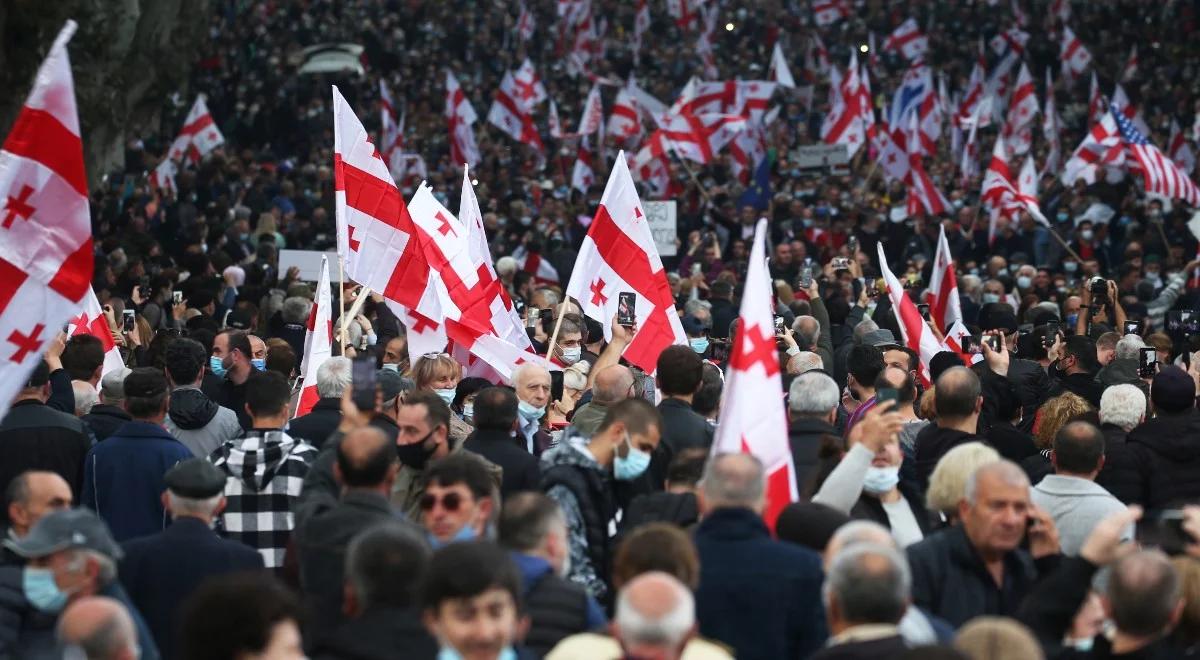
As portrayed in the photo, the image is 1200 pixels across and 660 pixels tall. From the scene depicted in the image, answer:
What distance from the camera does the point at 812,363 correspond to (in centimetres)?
1049

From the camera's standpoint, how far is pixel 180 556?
6.85 meters

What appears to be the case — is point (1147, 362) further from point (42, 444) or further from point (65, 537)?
point (65, 537)

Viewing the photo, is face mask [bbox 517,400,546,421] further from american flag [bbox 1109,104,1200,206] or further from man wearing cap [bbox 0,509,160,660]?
american flag [bbox 1109,104,1200,206]

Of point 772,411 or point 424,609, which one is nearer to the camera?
point 424,609

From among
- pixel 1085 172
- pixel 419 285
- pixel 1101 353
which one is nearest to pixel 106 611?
pixel 419 285

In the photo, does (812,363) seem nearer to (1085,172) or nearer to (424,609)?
(424,609)

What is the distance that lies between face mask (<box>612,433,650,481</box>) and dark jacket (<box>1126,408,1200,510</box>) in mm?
2640

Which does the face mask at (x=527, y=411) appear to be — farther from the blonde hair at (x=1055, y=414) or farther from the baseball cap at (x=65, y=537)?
the baseball cap at (x=65, y=537)

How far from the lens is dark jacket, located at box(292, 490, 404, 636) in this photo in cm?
635

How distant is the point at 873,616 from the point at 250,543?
132 inches

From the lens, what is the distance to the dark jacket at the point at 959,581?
668 cm

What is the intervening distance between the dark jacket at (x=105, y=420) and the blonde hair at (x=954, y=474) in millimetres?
4013

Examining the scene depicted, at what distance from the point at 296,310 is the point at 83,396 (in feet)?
11.2

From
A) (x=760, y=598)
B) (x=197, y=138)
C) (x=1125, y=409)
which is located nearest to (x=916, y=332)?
(x=1125, y=409)
